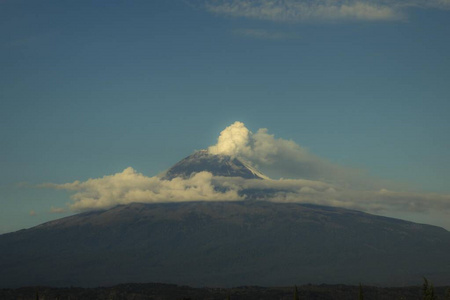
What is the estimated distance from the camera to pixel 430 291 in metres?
120
